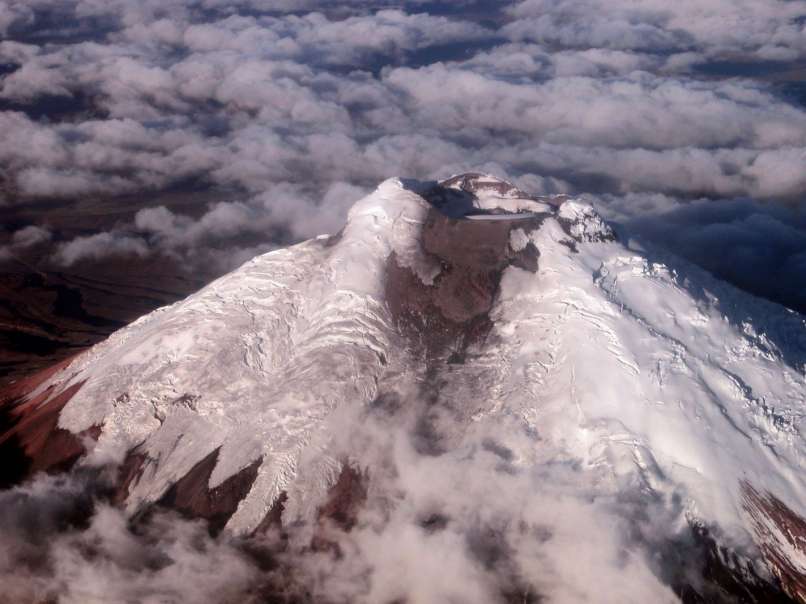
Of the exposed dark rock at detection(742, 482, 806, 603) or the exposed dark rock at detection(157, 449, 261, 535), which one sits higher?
the exposed dark rock at detection(742, 482, 806, 603)

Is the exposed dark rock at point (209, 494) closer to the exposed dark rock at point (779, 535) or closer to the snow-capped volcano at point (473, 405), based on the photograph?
the snow-capped volcano at point (473, 405)

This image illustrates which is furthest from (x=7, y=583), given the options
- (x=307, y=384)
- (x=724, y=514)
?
(x=724, y=514)

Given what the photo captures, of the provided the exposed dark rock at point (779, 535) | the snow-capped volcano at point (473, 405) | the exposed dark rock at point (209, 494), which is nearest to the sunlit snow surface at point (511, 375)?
the snow-capped volcano at point (473, 405)

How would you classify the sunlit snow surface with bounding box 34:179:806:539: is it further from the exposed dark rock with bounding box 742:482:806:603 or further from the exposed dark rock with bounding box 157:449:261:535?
the exposed dark rock with bounding box 742:482:806:603

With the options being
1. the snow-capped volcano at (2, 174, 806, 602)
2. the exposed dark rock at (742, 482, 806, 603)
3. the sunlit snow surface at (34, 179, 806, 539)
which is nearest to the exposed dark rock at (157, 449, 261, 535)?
the snow-capped volcano at (2, 174, 806, 602)

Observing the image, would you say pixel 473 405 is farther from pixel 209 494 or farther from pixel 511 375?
pixel 209 494

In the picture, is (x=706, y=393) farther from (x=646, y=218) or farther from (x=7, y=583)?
(x=646, y=218)
